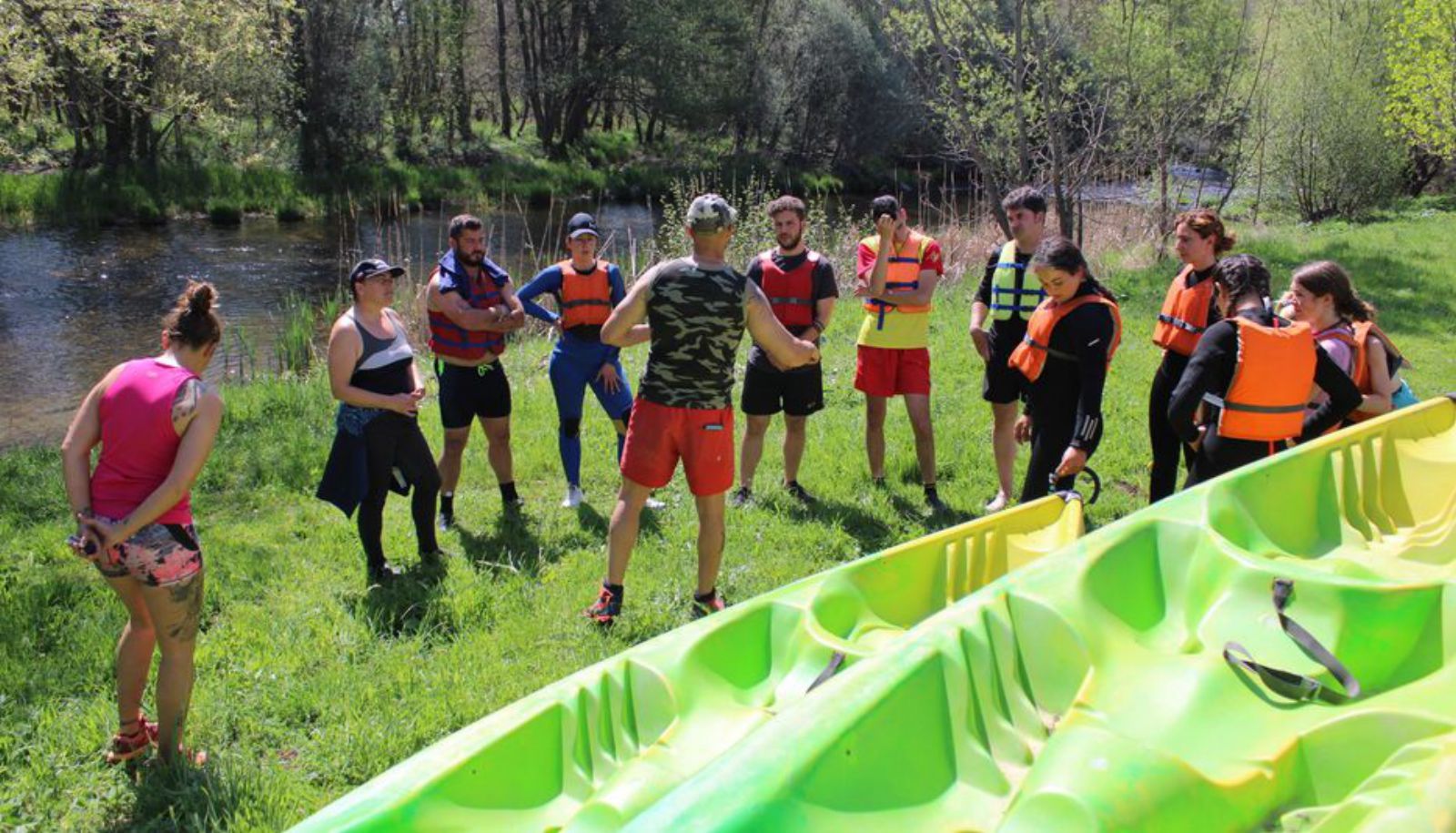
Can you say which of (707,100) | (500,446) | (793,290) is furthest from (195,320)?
(707,100)

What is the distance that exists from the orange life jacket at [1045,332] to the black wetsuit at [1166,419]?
1.89 ft

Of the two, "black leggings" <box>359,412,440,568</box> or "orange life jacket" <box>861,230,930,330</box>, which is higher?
"orange life jacket" <box>861,230,930,330</box>

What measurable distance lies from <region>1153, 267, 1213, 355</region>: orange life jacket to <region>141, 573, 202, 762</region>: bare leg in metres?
4.49

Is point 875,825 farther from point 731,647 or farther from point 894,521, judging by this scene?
point 894,521

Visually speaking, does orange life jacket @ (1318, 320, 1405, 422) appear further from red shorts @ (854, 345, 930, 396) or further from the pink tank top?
the pink tank top

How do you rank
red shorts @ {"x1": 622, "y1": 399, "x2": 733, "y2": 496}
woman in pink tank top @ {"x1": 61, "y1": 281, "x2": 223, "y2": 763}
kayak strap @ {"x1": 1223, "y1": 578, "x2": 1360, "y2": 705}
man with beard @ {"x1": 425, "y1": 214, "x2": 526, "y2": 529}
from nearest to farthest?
kayak strap @ {"x1": 1223, "y1": 578, "x2": 1360, "y2": 705} < woman in pink tank top @ {"x1": 61, "y1": 281, "x2": 223, "y2": 763} < red shorts @ {"x1": 622, "y1": 399, "x2": 733, "y2": 496} < man with beard @ {"x1": 425, "y1": 214, "x2": 526, "y2": 529}

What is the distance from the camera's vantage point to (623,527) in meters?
4.48

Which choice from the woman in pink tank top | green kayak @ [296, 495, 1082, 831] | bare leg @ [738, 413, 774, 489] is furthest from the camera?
bare leg @ [738, 413, 774, 489]

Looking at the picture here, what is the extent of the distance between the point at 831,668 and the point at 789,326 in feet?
10.2

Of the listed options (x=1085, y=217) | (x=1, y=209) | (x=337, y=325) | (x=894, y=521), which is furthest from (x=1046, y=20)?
(x=1, y=209)

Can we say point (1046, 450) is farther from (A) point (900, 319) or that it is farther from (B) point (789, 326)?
(B) point (789, 326)

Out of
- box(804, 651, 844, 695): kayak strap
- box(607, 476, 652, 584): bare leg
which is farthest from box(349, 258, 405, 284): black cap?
box(804, 651, 844, 695): kayak strap

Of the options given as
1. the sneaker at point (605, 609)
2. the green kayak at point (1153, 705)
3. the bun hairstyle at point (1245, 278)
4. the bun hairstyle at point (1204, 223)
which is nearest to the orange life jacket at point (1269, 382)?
the bun hairstyle at point (1245, 278)

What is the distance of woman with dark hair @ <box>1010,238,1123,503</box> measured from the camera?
4.39 m
